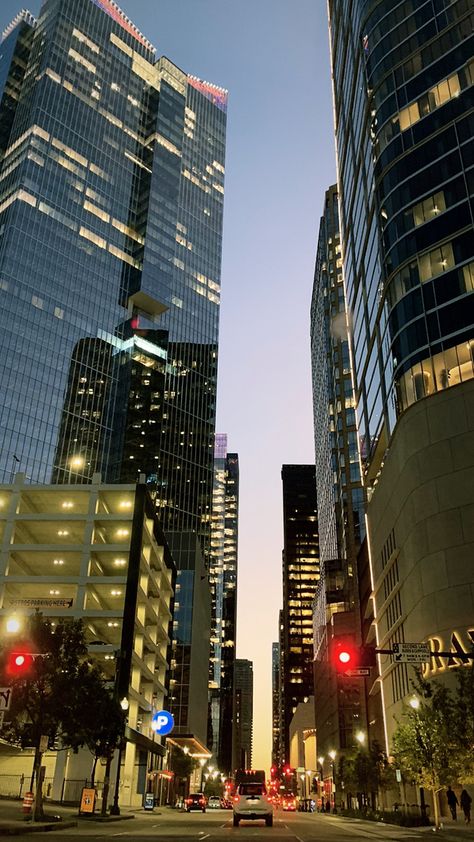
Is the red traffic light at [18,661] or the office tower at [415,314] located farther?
the office tower at [415,314]

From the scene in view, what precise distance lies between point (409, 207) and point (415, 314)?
11868mm

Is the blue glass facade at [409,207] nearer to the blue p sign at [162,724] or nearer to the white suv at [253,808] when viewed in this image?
the blue p sign at [162,724]

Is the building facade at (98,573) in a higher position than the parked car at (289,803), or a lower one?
higher

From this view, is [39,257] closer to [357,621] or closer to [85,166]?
[85,166]

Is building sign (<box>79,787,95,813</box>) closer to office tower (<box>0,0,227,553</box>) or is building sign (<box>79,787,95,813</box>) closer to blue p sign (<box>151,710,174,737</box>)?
blue p sign (<box>151,710,174,737</box>)

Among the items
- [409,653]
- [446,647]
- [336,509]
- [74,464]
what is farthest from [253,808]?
[74,464]

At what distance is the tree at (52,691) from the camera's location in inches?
1357

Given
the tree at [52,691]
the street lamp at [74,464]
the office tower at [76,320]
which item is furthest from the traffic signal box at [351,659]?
the street lamp at [74,464]

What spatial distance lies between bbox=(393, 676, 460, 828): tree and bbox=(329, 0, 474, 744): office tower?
383 inches

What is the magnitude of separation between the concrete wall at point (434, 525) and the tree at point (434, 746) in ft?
28.7

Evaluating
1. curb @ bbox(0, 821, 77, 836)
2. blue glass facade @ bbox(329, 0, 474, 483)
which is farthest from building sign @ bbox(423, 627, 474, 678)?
curb @ bbox(0, 821, 77, 836)

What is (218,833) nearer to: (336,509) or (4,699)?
(4,699)

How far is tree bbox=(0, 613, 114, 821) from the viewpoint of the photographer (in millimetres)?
34469

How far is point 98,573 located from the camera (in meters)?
75.1
